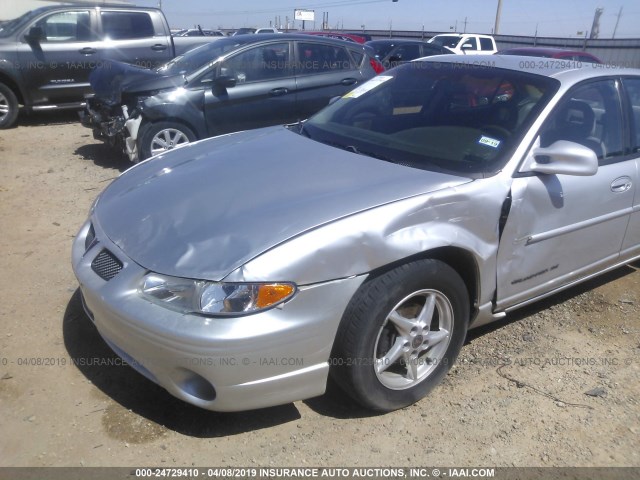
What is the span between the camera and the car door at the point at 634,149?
3595 millimetres

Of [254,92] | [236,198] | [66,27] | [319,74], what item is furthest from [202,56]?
[236,198]

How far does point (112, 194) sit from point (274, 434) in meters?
1.58

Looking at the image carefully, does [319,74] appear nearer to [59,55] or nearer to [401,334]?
[59,55]

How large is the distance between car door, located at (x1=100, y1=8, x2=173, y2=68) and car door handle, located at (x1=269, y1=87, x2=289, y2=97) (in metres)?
3.84

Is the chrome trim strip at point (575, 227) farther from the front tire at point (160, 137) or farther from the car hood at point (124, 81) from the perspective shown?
the car hood at point (124, 81)

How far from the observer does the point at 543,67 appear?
3.51m

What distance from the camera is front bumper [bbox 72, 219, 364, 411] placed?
2236mm

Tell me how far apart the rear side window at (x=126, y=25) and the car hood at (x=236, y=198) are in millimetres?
A: 7358

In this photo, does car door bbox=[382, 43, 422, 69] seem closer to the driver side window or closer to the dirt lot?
the driver side window

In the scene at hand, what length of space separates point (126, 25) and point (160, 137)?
4257mm

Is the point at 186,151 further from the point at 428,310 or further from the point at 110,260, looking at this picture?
the point at 428,310

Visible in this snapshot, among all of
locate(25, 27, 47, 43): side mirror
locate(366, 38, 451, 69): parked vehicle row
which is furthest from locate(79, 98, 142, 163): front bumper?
locate(366, 38, 451, 69): parked vehicle row

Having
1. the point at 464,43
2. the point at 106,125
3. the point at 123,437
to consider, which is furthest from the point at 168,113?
the point at 464,43

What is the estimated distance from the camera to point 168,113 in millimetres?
6559
